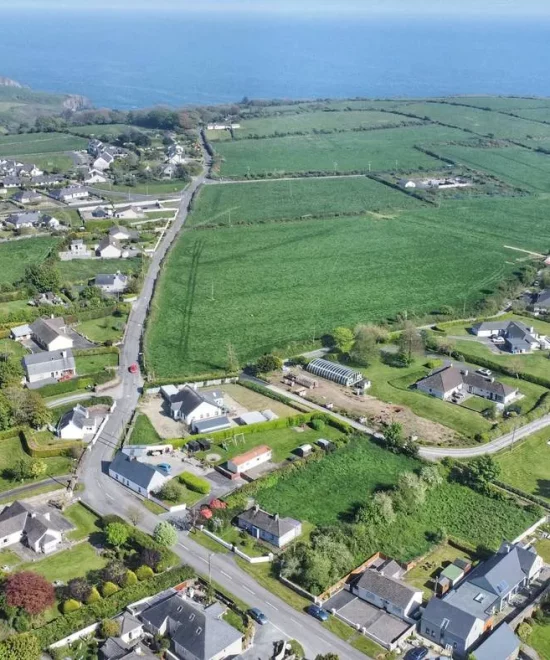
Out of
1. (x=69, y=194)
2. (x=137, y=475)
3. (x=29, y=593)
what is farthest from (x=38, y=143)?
(x=29, y=593)

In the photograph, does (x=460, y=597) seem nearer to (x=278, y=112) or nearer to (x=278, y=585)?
(x=278, y=585)

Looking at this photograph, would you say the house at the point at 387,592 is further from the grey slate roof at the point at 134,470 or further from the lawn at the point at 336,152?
the lawn at the point at 336,152

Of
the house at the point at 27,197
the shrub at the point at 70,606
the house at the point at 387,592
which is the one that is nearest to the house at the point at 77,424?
the shrub at the point at 70,606

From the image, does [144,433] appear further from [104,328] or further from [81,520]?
[104,328]

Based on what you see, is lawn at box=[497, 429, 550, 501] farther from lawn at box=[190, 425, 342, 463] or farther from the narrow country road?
the narrow country road

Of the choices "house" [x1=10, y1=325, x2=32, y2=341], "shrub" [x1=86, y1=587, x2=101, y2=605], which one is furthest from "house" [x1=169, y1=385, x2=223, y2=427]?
"house" [x1=10, y1=325, x2=32, y2=341]

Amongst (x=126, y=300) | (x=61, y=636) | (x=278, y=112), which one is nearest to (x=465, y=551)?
(x=61, y=636)
